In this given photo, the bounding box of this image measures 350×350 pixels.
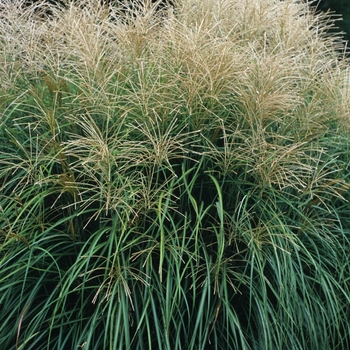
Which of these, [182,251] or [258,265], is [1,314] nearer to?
[182,251]

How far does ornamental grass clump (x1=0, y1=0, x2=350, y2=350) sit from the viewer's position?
3.03 meters

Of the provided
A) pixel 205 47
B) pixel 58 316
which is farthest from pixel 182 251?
pixel 205 47

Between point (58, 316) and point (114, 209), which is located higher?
point (114, 209)

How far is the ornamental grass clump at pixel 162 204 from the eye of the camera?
3.03 metres

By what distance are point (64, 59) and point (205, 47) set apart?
0.85 metres

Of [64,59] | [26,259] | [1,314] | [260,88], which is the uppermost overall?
[260,88]

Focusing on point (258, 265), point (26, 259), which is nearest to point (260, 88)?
point (258, 265)

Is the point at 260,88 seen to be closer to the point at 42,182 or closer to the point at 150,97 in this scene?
the point at 150,97

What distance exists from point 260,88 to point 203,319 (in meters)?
1.20

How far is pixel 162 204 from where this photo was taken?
3182mm

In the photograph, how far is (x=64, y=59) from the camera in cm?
389

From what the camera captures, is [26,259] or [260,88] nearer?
[26,259]

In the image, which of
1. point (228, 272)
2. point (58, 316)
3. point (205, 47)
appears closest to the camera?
point (58, 316)

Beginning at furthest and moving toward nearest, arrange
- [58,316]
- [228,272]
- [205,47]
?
1. [205,47]
2. [228,272]
3. [58,316]
